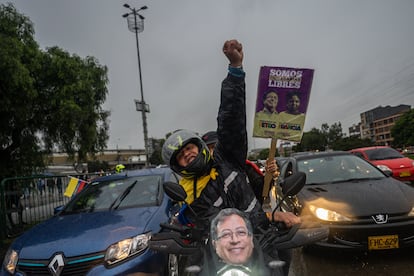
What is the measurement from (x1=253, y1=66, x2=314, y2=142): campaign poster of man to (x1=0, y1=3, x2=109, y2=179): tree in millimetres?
6588

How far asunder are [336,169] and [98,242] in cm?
404

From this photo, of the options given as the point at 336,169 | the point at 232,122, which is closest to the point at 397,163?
the point at 336,169

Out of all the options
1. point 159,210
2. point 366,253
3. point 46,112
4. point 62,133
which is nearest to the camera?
point 159,210

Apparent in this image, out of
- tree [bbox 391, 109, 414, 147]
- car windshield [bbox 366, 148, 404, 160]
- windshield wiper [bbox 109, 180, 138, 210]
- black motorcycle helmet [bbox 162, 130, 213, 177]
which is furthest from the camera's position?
tree [bbox 391, 109, 414, 147]

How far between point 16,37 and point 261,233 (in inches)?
331

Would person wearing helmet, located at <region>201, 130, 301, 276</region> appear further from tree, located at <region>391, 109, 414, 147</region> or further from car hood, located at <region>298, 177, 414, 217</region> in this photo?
tree, located at <region>391, 109, 414, 147</region>

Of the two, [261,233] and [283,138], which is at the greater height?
[283,138]

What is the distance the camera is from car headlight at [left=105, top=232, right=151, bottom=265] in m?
2.77

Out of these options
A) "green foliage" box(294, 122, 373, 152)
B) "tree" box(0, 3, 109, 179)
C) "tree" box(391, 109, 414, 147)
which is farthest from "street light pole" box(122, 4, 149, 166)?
"tree" box(391, 109, 414, 147)

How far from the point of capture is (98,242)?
2.87m

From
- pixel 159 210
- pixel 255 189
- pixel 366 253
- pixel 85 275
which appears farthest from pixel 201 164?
pixel 366 253

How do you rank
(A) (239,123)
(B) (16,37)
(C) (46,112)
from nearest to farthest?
(A) (239,123) → (B) (16,37) → (C) (46,112)

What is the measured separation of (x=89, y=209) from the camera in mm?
4043

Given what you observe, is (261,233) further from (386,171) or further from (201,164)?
(386,171)
